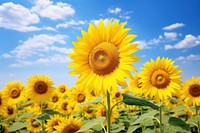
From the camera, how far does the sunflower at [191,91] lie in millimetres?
7500

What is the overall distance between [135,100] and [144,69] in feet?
10.5

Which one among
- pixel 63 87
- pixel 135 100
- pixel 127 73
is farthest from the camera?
pixel 63 87

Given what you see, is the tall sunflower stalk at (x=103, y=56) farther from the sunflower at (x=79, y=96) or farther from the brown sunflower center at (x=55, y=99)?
the brown sunflower center at (x=55, y=99)

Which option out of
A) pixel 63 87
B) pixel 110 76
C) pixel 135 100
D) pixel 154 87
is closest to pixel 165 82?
pixel 154 87

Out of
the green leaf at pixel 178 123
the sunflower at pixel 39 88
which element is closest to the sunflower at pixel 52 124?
the sunflower at pixel 39 88

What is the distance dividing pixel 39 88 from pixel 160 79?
4018 millimetres

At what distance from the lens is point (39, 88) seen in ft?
28.1

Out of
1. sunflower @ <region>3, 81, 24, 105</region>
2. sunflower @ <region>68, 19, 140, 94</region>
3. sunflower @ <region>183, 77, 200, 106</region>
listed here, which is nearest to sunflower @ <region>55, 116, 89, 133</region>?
sunflower @ <region>68, 19, 140, 94</region>

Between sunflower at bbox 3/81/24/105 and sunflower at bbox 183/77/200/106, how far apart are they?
17.7 feet

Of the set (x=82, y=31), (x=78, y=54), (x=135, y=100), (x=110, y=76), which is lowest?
(x=135, y=100)

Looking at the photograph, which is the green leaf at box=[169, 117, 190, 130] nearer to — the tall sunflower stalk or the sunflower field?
the sunflower field

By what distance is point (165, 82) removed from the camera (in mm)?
5977

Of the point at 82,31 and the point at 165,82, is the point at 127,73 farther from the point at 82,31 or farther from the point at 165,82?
the point at 165,82

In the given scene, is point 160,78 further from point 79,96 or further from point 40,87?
point 79,96
